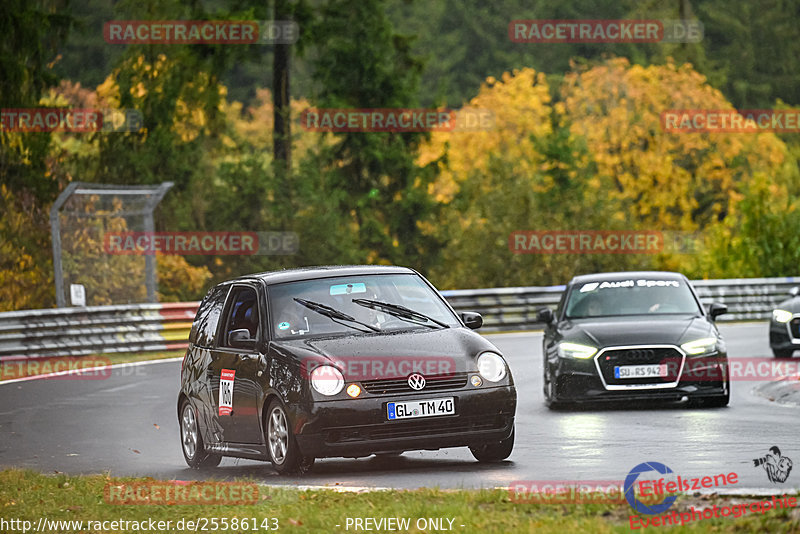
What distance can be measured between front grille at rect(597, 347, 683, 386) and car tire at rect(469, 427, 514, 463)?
4.65 meters

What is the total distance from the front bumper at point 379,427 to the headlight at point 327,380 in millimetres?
101

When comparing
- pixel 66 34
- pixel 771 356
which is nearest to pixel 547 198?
pixel 66 34

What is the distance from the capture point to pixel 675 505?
873cm

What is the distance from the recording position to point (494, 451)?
41.3ft

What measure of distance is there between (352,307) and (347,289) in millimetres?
235

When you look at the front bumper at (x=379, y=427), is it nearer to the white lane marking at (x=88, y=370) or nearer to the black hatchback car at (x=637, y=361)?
the black hatchback car at (x=637, y=361)

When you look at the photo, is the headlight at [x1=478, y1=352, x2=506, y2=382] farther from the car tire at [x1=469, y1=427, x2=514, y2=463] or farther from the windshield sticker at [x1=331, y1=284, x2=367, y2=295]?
the windshield sticker at [x1=331, y1=284, x2=367, y2=295]

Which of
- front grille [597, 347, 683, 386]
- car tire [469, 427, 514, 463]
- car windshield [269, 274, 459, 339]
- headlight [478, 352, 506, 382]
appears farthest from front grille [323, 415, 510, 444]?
front grille [597, 347, 683, 386]

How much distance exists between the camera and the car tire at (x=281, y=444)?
12.0 m

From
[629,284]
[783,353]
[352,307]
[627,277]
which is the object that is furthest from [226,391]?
[783,353]

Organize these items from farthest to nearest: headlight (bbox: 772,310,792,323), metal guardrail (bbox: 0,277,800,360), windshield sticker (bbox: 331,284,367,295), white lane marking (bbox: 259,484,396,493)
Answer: metal guardrail (bbox: 0,277,800,360), headlight (bbox: 772,310,792,323), windshield sticker (bbox: 331,284,367,295), white lane marking (bbox: 259,484,396,493)

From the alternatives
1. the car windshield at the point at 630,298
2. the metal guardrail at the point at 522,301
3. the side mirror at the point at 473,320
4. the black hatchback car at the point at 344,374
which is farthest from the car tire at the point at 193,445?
the metal guardrail at the point at 522,301

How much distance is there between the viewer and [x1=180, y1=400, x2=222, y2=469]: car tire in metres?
13.8

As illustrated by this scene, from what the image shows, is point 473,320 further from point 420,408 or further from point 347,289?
point 420,408
